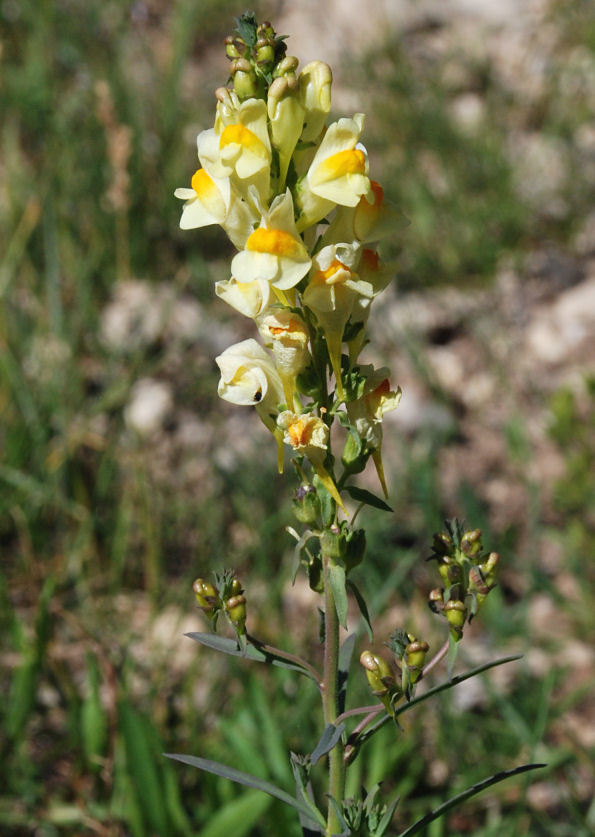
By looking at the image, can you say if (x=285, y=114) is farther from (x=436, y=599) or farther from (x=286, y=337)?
(x=436, y=599)

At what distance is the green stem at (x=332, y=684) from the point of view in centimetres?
105

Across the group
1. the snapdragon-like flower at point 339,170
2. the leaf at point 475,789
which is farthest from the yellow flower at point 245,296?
the leaf at point 475,789

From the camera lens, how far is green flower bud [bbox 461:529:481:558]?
42.6 inches

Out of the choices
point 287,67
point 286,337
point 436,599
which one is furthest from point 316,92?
point 436,599

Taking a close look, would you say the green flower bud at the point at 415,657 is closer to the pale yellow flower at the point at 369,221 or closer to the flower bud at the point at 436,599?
the flower bud at the point at 436,599

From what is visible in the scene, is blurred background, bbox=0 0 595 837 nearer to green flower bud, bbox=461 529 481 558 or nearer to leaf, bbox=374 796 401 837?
leaf, bbox=374 796 401 837

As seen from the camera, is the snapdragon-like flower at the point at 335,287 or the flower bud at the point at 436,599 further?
the flower bud at the point at 436,599

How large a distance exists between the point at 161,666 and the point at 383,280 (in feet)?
4.46

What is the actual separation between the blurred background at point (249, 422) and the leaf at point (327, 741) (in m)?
0.70

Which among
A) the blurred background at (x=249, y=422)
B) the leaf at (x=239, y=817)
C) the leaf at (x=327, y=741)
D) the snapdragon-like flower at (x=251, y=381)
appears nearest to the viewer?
the leaf at (x=327, y=741)

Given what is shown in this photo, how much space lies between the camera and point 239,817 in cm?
163

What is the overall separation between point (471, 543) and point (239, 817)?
846mm

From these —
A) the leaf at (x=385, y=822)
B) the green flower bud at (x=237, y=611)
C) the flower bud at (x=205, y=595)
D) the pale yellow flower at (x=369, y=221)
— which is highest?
the pale yellow flower at (x=369, y=221)

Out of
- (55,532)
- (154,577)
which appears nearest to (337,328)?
(154,577)
